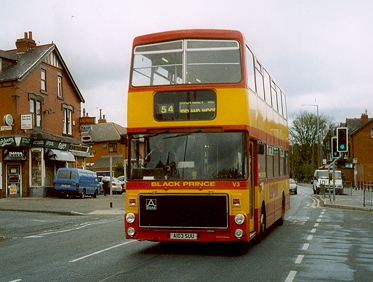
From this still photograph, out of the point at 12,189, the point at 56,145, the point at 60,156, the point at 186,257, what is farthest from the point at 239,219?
the point at 60,156

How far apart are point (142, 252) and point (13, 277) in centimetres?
349

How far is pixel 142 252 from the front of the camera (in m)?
12.6

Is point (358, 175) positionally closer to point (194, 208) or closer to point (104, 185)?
point (104, 185)

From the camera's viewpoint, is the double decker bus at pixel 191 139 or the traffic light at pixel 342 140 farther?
the traffic light at pixel 342 140

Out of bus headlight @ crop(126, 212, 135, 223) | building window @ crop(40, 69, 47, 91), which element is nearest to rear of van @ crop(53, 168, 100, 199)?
building window @ crop(40, 69, 47, 91)

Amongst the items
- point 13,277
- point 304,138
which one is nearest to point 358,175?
point 304,138

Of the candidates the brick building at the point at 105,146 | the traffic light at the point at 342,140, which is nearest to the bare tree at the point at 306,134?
the brick building at the point at 105,146

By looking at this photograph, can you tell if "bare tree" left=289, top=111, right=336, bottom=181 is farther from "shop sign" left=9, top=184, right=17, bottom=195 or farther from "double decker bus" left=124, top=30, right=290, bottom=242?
"double decker bus" left=124, top=30, right=290, bottom=242

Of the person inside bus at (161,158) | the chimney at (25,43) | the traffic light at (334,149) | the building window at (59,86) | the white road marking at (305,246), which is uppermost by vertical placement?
the chimney at (25,43)

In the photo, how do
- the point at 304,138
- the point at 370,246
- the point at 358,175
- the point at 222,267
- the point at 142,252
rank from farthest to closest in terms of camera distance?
the point at 304,138, the point at 358,175, the point at 370,246, the point at 142,252, the point at 222,267

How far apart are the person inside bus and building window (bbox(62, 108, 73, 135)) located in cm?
3710

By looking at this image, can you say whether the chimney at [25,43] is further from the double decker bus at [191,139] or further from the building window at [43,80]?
the double decker bus at [191,139]

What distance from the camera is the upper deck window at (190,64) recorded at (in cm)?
1222

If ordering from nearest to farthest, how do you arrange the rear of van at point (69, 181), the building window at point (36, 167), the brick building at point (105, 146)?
1. the rear of van at point (69, 181)
2. the building window at point (36, 167)
3. the brick building at point (105, 146)
